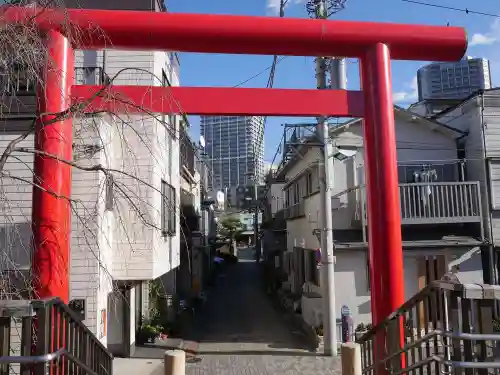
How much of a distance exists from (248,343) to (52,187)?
10.4m

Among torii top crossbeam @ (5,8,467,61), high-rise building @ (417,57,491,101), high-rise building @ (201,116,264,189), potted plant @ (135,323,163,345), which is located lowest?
potted plant @ (135,323,163,345)

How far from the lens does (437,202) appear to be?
47.5 feet

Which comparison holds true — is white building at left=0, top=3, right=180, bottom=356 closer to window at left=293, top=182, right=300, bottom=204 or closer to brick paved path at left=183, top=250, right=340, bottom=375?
brick paved path at left=183, top=250, right=340, bottom=375

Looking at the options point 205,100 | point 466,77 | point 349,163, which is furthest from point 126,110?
point 466,77

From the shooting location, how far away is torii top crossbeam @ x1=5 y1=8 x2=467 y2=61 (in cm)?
546

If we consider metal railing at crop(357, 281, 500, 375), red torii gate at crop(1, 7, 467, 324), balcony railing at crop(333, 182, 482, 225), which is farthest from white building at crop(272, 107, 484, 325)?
metal railing at crop(357, 281, 500, 375)

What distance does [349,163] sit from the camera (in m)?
15.1

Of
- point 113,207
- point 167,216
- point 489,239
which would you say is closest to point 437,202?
point 489,239

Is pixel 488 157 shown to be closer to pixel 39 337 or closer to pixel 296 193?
pixel 296 193

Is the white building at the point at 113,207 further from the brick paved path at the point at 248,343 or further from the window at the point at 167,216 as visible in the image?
the brick paved path at the point at 248,343

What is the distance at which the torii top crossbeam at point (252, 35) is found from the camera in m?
5.46

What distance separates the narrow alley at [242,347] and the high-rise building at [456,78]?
15.9 meters

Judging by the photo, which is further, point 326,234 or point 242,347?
point 242,347

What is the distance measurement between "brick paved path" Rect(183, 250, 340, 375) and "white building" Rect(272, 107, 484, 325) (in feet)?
5.26
